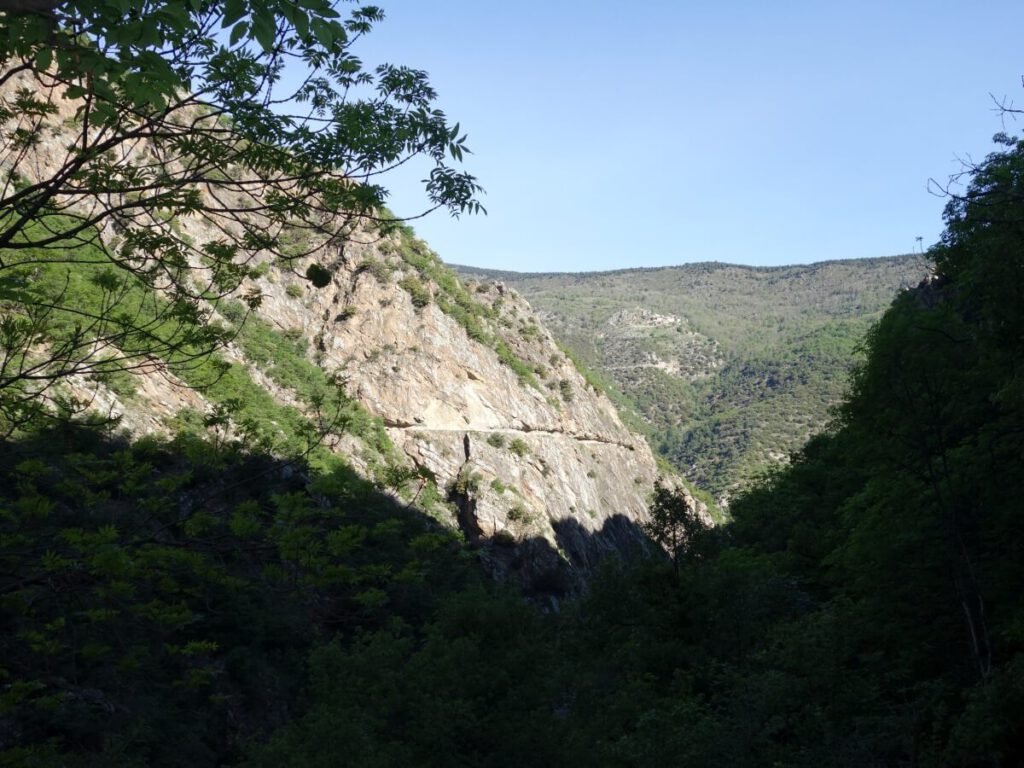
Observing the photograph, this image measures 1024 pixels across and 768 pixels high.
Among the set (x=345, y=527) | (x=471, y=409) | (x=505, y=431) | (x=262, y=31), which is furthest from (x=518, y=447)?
(x=262, y=31)

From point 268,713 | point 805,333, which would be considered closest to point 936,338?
point 268,713

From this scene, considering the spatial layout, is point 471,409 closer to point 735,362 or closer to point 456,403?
point 456,403

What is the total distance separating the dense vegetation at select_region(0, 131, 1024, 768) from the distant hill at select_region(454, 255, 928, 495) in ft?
293

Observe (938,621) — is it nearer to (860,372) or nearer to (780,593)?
(860,372)

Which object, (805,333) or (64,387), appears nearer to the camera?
(64,387)

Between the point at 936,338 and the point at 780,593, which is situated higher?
the point at 936,338

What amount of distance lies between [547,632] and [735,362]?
15090 centimetres

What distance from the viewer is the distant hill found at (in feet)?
406

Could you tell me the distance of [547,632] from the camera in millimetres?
25188

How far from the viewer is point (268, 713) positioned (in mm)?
23234

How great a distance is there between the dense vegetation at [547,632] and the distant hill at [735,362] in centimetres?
8929

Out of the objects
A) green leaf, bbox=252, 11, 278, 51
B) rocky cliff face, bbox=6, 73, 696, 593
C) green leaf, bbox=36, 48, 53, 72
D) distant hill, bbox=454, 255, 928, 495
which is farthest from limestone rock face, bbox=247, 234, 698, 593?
distant hill, bbox=454, 255, 928, 495

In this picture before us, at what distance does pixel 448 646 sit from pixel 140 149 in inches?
1439

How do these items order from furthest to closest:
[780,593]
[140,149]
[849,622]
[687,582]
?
[140,149], [687,582], [780,593], [849,622]
